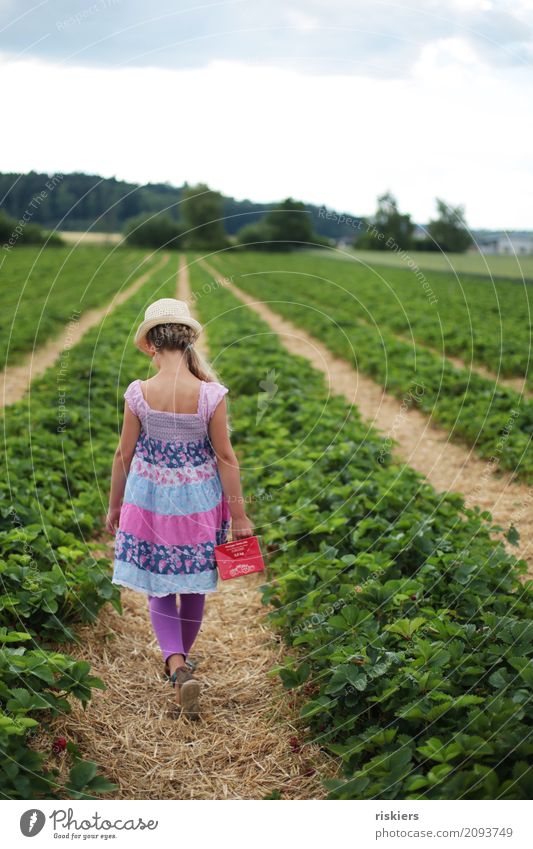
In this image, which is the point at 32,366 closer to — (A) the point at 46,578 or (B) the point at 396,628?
(A) the point at 46,578

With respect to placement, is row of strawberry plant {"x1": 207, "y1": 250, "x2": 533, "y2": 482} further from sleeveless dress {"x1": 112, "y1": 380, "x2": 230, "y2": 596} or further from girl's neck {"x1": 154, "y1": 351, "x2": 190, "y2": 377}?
sleeveless dress {"x1": 112, "y1": 380, "x2": 230, "y2": 596}

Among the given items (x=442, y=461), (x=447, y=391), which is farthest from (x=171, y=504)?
(x=447, y=391)

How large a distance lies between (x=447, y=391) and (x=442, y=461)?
259cm

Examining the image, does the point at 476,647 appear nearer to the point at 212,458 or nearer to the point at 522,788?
the point at 522,788

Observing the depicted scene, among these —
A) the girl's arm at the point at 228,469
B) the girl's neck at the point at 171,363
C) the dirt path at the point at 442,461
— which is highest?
the girl's neck at the point at 171,363

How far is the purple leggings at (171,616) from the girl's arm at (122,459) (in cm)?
49

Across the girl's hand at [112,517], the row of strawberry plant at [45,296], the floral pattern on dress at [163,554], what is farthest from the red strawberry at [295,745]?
the row of strawberry plant at [45,296]

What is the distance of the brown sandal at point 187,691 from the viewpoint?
3.98 metres

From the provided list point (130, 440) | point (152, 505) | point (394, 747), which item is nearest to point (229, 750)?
point (394, 747)

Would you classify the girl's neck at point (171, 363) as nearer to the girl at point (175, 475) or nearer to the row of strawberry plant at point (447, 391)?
the girl at point (175, 475)

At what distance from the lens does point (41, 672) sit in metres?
3.57

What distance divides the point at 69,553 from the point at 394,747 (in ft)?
8.05

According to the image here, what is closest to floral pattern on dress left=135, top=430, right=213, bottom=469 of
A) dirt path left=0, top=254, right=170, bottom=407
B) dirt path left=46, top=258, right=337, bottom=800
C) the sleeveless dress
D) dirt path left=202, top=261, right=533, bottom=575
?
the sleeveless dress

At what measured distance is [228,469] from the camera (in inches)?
156
